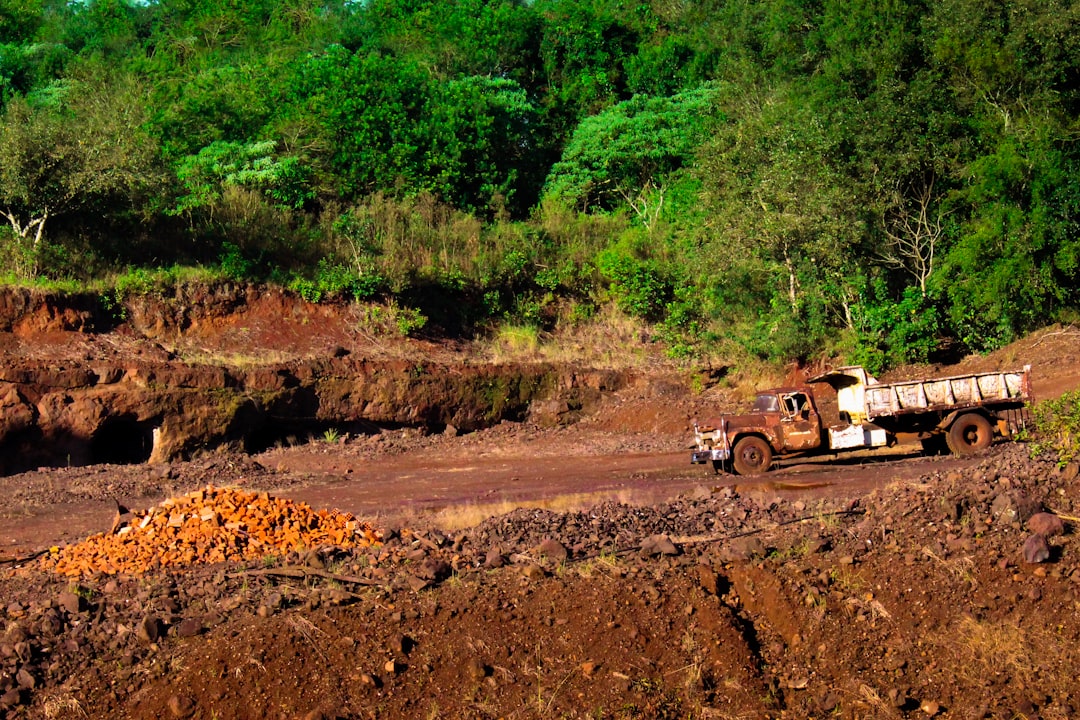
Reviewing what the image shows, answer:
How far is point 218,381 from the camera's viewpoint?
25797 mm

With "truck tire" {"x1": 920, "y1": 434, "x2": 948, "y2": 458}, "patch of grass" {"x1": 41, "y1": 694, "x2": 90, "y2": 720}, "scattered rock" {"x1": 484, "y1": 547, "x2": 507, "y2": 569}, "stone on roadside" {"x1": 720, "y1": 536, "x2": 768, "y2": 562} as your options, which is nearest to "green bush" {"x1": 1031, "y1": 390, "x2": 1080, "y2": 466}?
"stone on roadside" {"x1": 720, "y1": 536, "x2": 768, "y2": 562}

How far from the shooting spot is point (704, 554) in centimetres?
1220

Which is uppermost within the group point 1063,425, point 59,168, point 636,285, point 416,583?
point 59,168

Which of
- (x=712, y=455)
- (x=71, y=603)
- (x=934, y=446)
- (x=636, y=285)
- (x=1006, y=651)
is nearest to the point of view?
(x=1006, y=651)

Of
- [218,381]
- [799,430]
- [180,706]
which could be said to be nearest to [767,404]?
A: [799,430]

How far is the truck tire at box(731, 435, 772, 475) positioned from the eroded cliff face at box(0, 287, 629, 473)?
355 inches

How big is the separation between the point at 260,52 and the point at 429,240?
63.9ft

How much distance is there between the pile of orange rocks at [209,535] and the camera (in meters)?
13.4

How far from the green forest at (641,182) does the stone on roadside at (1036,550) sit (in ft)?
61.5

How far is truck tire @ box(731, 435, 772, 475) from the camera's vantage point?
70.2 feet

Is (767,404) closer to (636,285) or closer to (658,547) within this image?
(658,547)

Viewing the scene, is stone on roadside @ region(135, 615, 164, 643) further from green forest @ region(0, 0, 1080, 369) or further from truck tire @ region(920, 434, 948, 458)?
green forest @ region(0, 0, 1080, 369)

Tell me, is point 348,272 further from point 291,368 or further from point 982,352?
point 982,352

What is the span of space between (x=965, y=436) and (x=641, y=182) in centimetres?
2126
